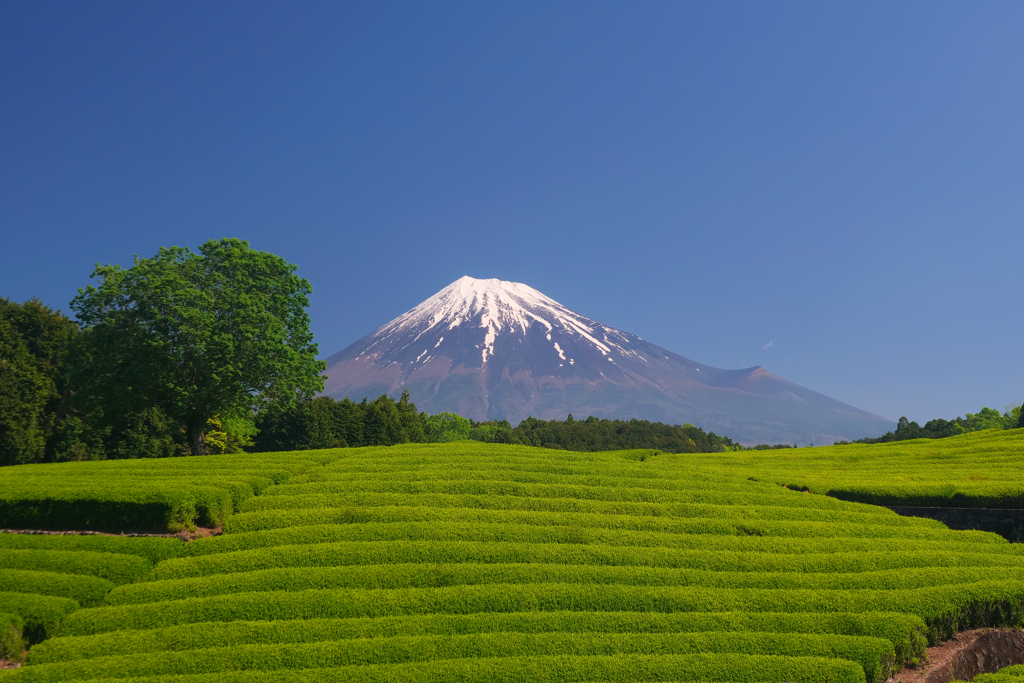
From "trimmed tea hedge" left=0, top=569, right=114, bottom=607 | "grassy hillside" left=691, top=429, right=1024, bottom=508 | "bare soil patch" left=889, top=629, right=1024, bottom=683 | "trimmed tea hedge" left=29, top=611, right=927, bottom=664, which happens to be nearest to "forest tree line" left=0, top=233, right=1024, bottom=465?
"trimmed tea hedge" left=0, top=569, right=114, bottom=607

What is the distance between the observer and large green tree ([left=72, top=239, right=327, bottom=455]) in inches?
1053

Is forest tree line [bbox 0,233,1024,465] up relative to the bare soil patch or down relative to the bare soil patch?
up

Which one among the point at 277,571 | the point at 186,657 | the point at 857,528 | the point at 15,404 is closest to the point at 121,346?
the point at 15,404

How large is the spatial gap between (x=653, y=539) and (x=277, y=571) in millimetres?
9613

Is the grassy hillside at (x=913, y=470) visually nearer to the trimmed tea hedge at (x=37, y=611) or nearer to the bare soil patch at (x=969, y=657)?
the bare soil patch at (x=969, y=657)

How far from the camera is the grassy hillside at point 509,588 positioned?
9.42 meters

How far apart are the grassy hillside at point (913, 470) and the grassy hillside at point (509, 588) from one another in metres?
2.50

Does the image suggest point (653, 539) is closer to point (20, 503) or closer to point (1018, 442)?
point (20, 503)

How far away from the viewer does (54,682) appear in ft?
28.5

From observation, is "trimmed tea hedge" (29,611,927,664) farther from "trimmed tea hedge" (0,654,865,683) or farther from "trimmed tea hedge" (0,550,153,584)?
"trimmed tea hedge" (0,550,153,584)

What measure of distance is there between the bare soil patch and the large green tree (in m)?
28.8

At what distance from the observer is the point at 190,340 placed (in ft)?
89.0

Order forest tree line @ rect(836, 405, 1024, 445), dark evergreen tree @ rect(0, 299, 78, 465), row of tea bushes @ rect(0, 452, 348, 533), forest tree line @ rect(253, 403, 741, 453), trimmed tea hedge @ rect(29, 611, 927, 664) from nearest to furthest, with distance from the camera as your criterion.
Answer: trimmed tea hedge @ rect(29, 611, 927, 664), row of tea bushes @ rect(0, 452, 348, 533), dark evergreen tree @ rect(0, 299, 78, 465), forest tree line @ rect(253, 403, 741, 453), forest tree line @ rect(836, 405, 1024, 445)

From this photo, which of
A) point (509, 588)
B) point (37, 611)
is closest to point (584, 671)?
point (509, 588)
